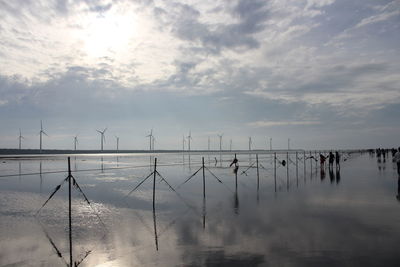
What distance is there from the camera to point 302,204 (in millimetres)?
19469

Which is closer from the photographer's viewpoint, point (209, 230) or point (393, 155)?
point (209, 230)

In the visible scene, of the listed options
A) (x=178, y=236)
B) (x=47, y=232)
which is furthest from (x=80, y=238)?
(x=178, y=236)

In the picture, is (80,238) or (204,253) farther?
(80,238)

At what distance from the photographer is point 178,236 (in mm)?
12844

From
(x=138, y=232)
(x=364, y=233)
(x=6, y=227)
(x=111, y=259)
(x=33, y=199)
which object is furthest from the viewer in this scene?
(x=33, y=199)

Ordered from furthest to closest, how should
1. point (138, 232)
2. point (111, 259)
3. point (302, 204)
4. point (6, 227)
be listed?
point (302, 204) < point (6, 227) < point (138, 232) < point (111, 259)

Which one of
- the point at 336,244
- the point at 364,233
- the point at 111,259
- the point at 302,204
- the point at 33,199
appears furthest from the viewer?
the point at 33,199

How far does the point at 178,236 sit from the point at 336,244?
611 centimetres

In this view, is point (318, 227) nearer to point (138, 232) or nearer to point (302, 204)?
point (302, 204)

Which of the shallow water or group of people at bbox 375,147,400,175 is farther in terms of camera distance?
group of people at bbox 375,147,400,175

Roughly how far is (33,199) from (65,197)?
2.21m

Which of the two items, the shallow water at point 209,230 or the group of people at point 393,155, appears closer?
the shallow water at point 209,230

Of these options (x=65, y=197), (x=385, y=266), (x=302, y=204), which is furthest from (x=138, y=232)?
(x=65, y=197)

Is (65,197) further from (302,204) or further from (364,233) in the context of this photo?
(364,233)
